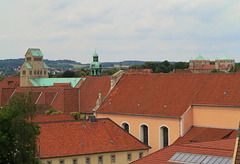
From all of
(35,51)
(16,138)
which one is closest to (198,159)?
(16,138)

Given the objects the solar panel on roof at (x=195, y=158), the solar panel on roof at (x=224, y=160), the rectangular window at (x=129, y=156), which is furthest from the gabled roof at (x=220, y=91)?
the solar panel on roof at (x=224, y=160)

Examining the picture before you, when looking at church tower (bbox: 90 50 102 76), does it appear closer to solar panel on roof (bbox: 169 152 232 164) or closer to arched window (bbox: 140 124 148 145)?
arched window (bbox: 140 124 148 145)

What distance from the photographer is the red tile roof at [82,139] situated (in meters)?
51.2

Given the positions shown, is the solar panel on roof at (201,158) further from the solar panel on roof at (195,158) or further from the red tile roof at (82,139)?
the red tile roof at (82,139)

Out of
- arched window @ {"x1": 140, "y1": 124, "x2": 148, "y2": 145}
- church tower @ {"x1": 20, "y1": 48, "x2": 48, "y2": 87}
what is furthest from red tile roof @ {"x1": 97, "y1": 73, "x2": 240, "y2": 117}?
church tower @ {"x1": 20, "y1": 48, "x2": 48, "y2": 87}

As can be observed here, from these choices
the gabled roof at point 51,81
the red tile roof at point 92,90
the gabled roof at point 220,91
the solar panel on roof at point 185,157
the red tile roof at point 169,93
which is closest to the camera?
the solar panel on roof at point 185,157

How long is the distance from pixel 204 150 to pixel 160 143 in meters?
26.4

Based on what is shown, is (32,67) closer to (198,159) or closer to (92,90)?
(92,90)

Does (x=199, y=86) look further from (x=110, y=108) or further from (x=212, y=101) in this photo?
(x=110, y=108)

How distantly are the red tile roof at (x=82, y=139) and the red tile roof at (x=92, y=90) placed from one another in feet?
86.2

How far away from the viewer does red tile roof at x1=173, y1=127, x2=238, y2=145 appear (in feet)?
179

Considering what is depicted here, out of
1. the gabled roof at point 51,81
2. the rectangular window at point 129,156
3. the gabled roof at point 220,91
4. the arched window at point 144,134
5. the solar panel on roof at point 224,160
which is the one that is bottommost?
the rectangular window at point 129,156

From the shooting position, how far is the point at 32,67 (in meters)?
177

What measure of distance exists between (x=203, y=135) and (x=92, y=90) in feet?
112
